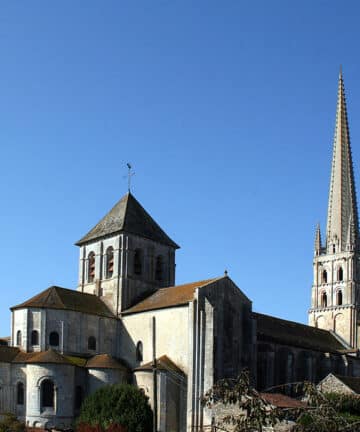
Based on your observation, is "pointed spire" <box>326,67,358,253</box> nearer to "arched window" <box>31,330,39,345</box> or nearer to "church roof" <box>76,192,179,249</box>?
"church roof" <box>76,192,179,249</box>

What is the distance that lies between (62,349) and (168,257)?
42.3 feet

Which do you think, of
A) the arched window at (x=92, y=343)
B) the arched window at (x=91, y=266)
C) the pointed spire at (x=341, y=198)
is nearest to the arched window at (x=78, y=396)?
the arched window at (x=92, y=343)

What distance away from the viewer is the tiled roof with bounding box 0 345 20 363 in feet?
186

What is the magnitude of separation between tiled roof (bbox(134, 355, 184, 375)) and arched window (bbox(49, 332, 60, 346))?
5979 mm

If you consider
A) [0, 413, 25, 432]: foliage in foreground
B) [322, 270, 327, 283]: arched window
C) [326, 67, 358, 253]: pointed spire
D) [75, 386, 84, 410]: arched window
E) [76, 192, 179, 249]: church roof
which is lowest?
[0, 413, 25, 432]: foliage in foreground

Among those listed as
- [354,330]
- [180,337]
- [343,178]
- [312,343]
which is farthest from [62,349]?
[343,178]

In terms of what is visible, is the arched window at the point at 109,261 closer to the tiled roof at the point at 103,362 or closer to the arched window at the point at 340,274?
the tiled roof at the point at 103,362

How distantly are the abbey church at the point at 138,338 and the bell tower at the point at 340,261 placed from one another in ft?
43.2

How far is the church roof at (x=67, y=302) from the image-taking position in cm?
5959

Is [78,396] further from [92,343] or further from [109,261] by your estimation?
[109,261]

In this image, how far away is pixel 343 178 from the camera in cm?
9481

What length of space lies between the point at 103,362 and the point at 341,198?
44.5m

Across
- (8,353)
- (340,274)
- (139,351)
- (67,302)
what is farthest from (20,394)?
(340,274)

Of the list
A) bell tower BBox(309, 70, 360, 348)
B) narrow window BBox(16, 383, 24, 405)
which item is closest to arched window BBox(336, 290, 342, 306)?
bell tower BBox(309, 70, 360, 348)
